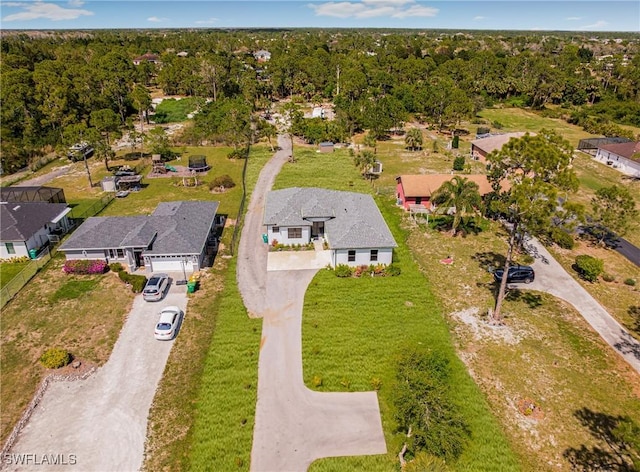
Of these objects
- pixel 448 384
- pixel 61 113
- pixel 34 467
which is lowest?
pixel 34 467

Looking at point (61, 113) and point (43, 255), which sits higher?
point (61, 113)

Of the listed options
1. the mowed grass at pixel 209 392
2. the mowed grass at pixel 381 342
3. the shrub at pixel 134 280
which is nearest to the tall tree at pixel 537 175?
the mowed grass at pixel 381 342

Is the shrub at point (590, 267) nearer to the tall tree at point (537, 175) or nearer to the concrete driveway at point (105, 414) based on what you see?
the tall tree at point (537, 175)

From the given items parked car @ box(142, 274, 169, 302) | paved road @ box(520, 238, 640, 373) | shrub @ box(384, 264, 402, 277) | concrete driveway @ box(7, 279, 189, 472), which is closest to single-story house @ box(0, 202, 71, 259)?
parked car @ box(142, 274, 169, 302)

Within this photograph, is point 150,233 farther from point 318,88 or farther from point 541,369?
point 318,88

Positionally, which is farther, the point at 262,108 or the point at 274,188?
the point at 262,108

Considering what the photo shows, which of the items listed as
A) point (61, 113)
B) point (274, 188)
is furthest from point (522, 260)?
point (61, 113)

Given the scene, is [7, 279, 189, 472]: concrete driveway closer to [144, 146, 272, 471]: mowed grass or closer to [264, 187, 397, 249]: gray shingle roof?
[144, 146, 272, 471]: mowed grass

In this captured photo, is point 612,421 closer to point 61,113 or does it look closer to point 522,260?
point 522,260
